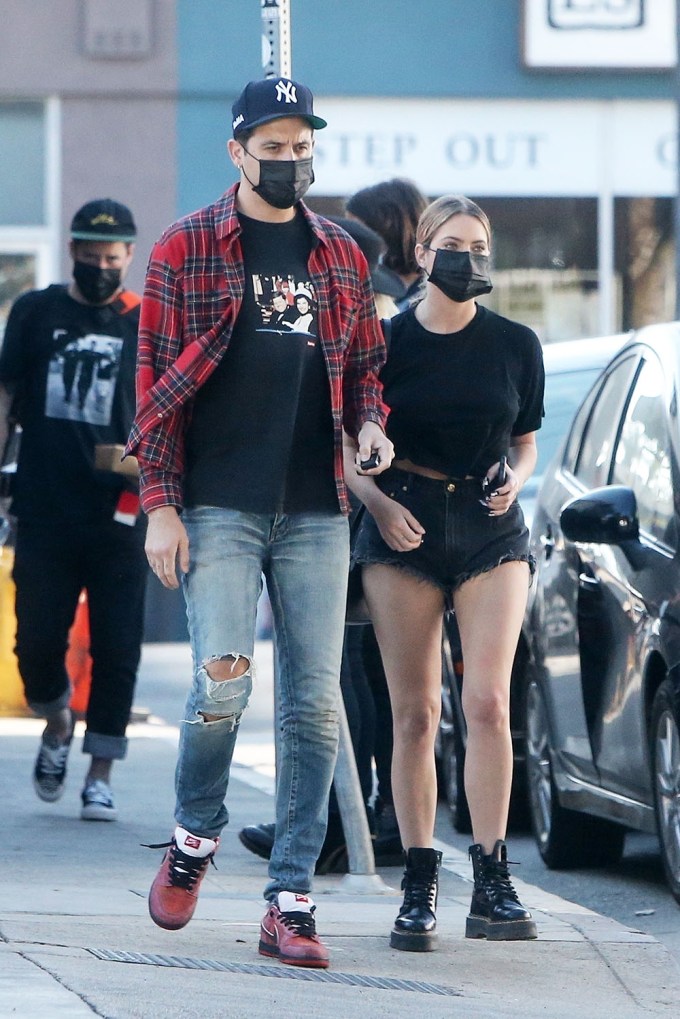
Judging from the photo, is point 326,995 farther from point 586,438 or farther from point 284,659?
point 586,438

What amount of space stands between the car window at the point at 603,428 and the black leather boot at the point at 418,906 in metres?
1.85

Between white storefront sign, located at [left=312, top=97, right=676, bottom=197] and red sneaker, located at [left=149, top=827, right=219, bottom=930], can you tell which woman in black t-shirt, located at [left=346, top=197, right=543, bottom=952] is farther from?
white storefront sign, located at [left=312, top=97, right=676, bottom=197]

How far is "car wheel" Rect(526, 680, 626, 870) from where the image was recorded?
698cm

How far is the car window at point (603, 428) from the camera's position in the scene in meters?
6.81

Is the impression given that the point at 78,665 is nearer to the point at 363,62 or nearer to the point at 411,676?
the point at 411,676

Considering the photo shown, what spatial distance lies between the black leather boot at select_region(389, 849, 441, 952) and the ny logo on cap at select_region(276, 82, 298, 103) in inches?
72.0

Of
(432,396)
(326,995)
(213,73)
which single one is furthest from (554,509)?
(213,73)

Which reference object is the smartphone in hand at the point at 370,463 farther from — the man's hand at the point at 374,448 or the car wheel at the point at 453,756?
the car wheel at the point at 453,756

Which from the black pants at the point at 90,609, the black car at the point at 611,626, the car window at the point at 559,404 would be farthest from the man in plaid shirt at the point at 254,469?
the car window at the point at 559,404

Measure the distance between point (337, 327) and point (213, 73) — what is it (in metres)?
11.3

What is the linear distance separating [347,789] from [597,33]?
11.0 metres

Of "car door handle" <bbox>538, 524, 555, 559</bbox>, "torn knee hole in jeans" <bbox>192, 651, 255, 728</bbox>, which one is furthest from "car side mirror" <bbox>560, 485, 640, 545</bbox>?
"torn knee hole in jeans" <bbox>192, 651, 255, 728</bbox>

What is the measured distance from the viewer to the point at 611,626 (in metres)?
6.29

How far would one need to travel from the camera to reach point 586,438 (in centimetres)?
715
